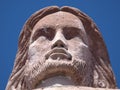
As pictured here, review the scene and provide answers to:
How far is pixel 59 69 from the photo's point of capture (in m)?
6.51

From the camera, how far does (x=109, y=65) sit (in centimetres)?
753

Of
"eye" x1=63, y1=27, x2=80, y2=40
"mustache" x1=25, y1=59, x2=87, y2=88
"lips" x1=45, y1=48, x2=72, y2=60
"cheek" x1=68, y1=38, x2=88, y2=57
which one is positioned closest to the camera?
"mustache" x1=25, y1=59, x2=87, y2=88

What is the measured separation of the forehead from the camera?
733 centimetres

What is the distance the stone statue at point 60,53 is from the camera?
259 inches

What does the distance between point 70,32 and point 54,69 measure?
972mm

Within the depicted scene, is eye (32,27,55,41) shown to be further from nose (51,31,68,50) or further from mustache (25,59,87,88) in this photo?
mustache (25,59,87,88)

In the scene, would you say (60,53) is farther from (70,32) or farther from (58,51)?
(70,32)

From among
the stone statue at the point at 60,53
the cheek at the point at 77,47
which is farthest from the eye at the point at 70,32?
the cheek at the point at 77,47

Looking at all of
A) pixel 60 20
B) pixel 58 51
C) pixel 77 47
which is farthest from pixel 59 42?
pixel 60 20

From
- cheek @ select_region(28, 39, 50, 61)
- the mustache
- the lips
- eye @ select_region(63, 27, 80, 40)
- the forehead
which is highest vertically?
the forehead

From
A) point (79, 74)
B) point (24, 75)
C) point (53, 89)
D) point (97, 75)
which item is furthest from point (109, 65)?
point (53, 89)

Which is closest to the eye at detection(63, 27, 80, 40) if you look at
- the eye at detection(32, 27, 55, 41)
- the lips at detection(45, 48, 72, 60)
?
the eye at detection(32, 27, 55, 41)

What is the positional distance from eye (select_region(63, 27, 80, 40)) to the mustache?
0.61m

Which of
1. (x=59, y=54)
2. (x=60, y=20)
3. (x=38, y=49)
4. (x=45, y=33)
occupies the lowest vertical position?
(x=59, y=54)
